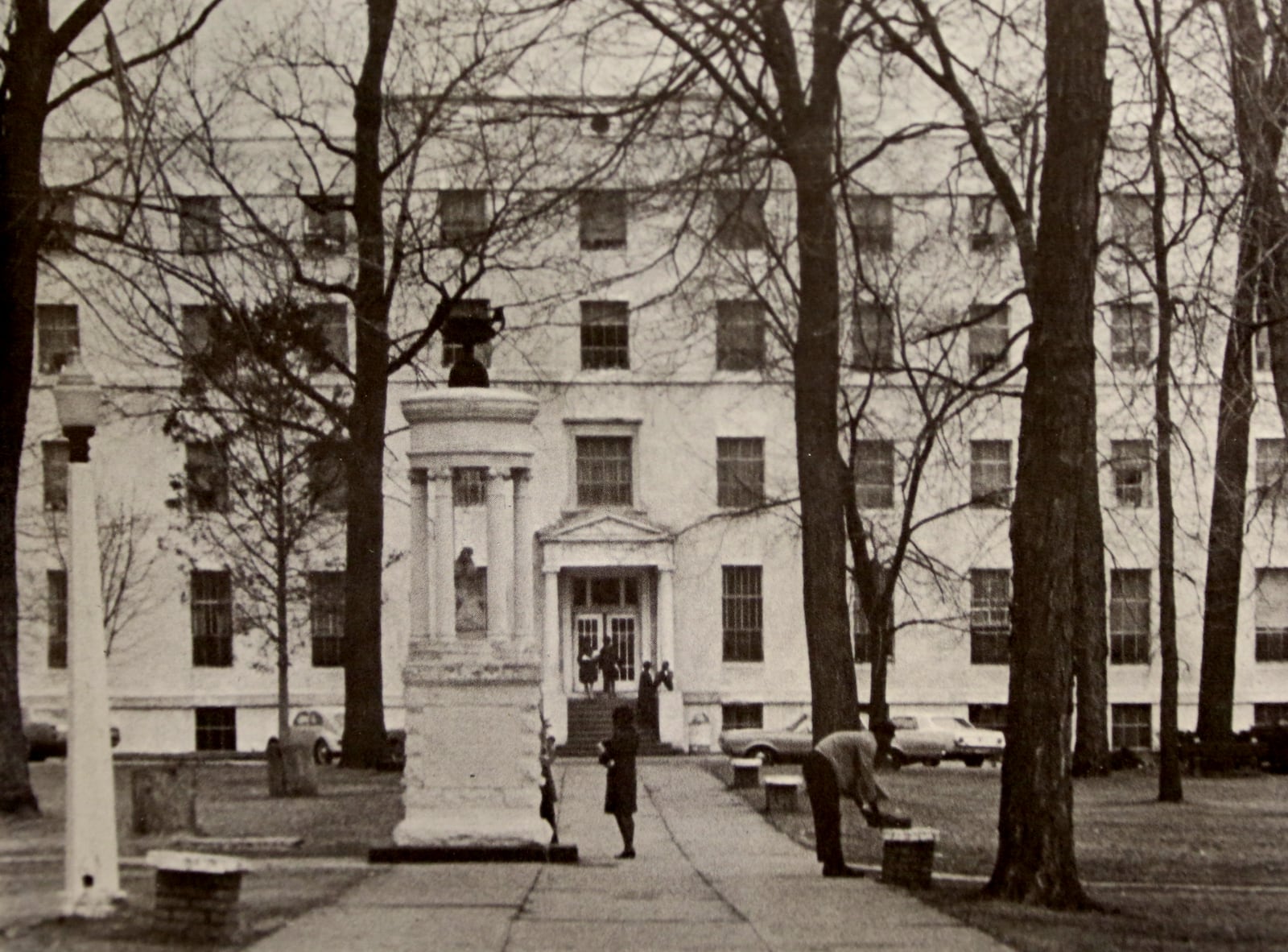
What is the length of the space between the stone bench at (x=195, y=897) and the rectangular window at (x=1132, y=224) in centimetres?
1050

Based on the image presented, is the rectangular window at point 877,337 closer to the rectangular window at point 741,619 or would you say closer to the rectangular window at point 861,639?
the rectangular window at point 861,639

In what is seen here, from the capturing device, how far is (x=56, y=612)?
42250mm

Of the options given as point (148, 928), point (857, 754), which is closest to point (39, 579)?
point (857, 754)

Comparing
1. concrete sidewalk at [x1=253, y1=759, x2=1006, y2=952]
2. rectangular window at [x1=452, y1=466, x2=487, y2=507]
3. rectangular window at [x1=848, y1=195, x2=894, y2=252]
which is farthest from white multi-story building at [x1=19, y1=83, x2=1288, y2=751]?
concrete sidewalk at [x1=253, y1=759, x2=1006, y2=952]

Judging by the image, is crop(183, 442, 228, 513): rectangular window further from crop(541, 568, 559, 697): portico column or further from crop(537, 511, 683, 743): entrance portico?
crop(537, 511, 683, 743): entrance portico

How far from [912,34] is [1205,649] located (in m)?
19.7

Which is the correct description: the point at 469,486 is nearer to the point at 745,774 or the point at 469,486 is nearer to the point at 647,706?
the point at 745,774

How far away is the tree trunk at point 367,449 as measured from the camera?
3006 centimetres

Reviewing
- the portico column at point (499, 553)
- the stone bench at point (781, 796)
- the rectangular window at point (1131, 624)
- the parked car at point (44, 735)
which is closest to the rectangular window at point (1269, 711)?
the rectangular window at point (1131, 624)

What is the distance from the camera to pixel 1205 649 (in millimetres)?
36531

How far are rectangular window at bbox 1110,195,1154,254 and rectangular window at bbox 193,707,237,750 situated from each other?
1009 inches

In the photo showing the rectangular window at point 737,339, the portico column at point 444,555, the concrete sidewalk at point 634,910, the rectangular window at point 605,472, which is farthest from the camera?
the rectangular window at point 605,472

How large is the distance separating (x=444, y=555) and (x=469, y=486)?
30.2 inches

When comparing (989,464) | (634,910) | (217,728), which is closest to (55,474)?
(217,728)
